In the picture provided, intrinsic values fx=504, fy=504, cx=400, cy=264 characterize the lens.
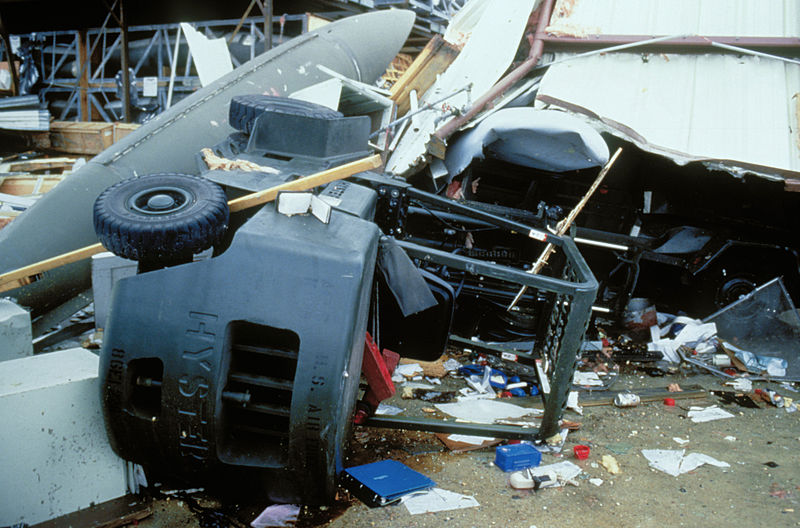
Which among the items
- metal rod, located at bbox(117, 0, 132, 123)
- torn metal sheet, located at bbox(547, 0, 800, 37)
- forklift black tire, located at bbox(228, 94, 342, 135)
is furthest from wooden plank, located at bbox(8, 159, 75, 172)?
torn metal sheet, located at bbox(547, 0, 800, 37)

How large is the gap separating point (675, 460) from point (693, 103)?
13.4 feet

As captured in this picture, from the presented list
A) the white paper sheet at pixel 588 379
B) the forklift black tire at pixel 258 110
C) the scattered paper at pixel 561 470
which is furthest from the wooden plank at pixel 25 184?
the scattered paper at pixel 561 470

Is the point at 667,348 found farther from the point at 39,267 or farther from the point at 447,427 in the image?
the point at 39,267

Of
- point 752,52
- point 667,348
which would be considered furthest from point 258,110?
point 752,52

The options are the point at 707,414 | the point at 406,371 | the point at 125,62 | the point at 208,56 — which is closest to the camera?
the point at 707,414

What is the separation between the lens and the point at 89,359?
2.24 meters

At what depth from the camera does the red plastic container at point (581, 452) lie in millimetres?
2967

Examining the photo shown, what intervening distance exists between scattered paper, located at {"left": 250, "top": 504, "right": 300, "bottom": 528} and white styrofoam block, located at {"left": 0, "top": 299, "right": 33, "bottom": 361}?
169 centimetres

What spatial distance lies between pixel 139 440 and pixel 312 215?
113 cm

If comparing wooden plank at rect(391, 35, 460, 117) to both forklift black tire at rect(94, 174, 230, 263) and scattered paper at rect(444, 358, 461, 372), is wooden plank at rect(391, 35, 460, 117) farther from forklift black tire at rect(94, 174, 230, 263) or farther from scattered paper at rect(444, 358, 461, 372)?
forklift black tire at rect(94, 174, 230, 263)

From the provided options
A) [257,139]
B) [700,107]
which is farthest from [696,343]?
[257,139]

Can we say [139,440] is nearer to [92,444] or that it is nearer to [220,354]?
[92,444]

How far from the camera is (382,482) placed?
2395 millimetres

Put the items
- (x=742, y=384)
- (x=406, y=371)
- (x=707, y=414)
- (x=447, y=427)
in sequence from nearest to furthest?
(x=447, y=427) < (x=707, y=414) < (x=406, y=371) < (x=742, y=384)
